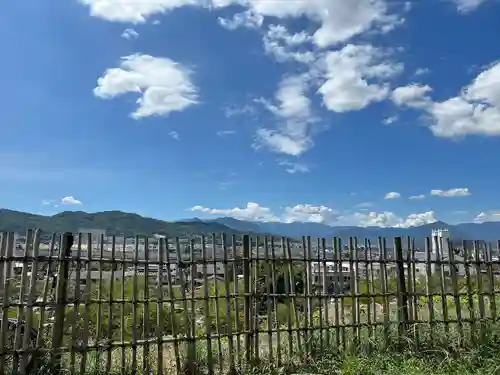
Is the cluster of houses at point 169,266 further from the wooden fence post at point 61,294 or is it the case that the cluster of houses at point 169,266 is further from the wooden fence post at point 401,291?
the wooden fence post at point 401,291

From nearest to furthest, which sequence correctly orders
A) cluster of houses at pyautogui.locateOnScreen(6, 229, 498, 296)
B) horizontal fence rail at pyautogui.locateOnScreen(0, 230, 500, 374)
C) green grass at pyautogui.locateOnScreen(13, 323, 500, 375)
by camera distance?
horizontal fence rail at pyautogui.locateOnScreen(0, 230, 500, 374) < cluster of houses at pyautogui.locateOnScreen(6, 229, 498, 296) < green grass at pyautogui.locateOnScreen(13, 323, 500, 375)

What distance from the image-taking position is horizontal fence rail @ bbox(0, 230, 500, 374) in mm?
4559

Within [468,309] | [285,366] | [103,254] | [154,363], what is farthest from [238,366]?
[468,309]

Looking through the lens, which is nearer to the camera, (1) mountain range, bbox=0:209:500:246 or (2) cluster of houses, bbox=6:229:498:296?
(2) cluster of houses, bbox=6:229:498:296

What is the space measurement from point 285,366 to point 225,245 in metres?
1.41

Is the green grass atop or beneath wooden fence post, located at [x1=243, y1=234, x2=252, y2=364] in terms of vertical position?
beneath

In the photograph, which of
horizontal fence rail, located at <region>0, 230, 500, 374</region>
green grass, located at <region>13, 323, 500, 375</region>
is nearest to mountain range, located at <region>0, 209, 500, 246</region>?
horizontal fence rail, located at <region>0, 230, 500, 374</region>

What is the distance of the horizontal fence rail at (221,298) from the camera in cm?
456

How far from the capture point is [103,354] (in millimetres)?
4797

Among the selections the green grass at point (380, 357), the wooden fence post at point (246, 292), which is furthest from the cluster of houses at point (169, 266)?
the green grass at point (380, 357)

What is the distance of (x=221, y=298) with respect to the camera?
17.1ft

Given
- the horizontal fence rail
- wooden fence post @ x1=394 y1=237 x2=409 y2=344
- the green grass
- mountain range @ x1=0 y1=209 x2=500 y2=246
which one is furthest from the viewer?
wooden fence post @ x1=394 y1=237 x2=409 y2=344

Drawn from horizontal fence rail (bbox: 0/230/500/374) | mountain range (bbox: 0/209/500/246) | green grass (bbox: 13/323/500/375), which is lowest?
green grass (bbox: 13/323/500/375)

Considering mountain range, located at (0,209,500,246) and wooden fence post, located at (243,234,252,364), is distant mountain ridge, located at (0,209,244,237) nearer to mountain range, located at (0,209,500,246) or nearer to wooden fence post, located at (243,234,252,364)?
mountain range, located at (0,209,500,246)
